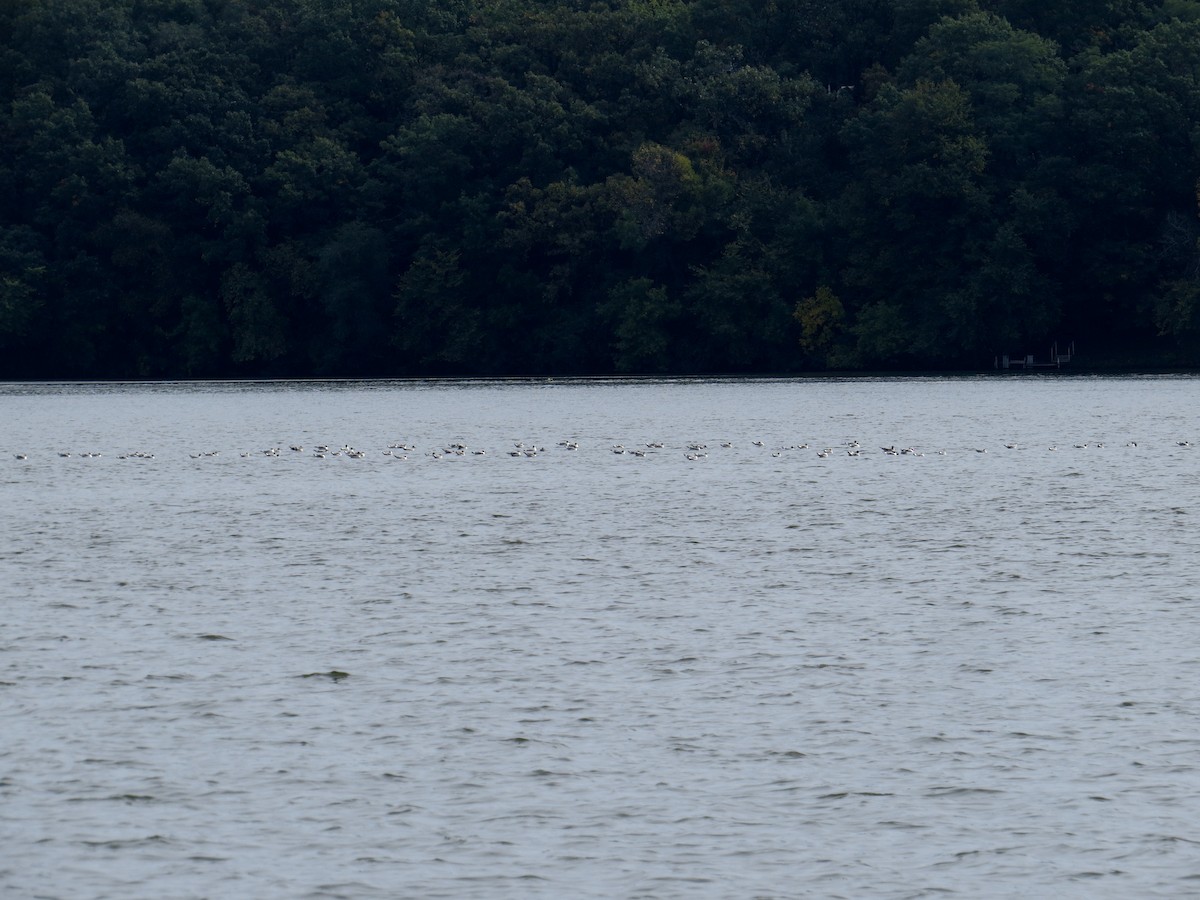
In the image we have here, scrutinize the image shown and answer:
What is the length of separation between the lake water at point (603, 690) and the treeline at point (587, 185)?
58.3 m

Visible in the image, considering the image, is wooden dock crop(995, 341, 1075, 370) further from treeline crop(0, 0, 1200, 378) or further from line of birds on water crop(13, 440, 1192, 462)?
line of birds on water crop(13, 440, 1192, 462)

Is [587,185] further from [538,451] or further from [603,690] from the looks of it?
[603,690]

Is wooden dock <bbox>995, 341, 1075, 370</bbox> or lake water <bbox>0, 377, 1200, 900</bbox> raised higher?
wooden dock <bbox>995, 341, 1075, 370</bbox>

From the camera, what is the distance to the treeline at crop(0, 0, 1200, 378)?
92.4 m

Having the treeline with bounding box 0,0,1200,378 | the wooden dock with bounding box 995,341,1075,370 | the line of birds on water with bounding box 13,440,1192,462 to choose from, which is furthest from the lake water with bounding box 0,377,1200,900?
the wooden dock with bounding box 995,341,1075,370

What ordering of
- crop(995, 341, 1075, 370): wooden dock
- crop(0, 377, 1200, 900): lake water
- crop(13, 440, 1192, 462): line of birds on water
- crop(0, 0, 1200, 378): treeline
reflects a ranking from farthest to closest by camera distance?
crop(995, 341, 1075, 370): wooden dock < crop(0, 0, 1200, 378): treeline < crop(13, 440, 1192, 462): line of birds on water < crop(0, 377, 1200, 900): lake water

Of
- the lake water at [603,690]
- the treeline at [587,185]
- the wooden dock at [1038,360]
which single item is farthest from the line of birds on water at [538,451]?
the wooden dock at [1038,360]

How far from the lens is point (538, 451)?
45281 mm

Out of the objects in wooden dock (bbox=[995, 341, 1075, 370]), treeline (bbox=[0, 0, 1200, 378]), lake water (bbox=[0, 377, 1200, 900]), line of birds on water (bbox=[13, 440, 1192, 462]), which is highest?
treeline (bbox=[0, 0, 1200, 378])

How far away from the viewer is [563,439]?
50250mm

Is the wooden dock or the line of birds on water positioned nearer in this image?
the line of birds on water

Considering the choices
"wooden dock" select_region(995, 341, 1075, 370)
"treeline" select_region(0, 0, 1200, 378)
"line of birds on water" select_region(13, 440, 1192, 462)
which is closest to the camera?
"line of birds on water" select_region(13, 440, 1192, 462)

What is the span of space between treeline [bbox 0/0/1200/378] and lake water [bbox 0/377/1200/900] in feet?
191

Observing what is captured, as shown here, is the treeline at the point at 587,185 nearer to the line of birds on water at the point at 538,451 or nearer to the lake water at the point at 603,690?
the line of birds on water at the point at 538,451
